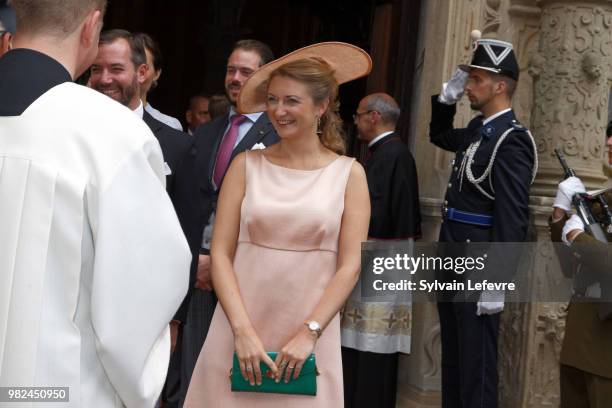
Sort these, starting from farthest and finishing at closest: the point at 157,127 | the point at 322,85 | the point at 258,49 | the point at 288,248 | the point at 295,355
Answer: the point at 258,49
the point at 157,127
the point at 322,85
the point at 288,248
the point at 295,355

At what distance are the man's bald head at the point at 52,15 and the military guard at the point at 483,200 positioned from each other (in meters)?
3.33

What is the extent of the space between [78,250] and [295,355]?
159 cm

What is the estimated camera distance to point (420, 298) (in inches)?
247

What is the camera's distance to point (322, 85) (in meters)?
3.91

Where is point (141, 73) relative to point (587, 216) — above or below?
above

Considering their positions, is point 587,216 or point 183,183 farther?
point 587,216

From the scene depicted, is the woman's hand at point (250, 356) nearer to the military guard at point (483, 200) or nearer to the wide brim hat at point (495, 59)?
the military guard at point (483, 200)

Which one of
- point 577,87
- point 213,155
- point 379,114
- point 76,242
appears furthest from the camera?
point 379,114

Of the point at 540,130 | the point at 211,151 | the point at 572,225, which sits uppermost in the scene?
the point at 540,130

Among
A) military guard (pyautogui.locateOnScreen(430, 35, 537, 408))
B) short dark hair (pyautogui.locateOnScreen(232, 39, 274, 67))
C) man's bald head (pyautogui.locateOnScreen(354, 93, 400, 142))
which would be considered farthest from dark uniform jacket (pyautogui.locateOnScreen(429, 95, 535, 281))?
short dark hair (pyautogui.locateOnScreen(232, 39, 274, 67))

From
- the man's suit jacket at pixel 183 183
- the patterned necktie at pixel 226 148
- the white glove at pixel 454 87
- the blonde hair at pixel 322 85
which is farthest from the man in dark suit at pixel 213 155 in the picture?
the white glove at pixel 454 87

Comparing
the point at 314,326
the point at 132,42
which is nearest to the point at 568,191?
the point at 314,326

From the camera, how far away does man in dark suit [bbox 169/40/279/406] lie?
4707mm

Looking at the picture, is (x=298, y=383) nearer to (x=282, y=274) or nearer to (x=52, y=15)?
(x=282, y=274)
